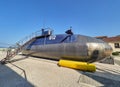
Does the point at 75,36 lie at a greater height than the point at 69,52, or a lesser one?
greater

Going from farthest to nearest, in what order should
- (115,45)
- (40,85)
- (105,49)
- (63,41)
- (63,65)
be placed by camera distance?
(115,45)
(63,41)
(105,49)
(63,65)
(40,85)

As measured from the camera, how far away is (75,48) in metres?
10.4

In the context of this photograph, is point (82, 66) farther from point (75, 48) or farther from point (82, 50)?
point (75, 48)

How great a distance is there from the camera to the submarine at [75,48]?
9992 millimetres

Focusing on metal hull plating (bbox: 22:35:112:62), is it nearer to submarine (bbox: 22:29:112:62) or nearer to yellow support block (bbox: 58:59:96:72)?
submarine (bbox: 22:29:112:62)

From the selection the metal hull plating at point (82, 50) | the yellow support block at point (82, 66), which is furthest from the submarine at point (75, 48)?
the yellow support block at point (82, 66)

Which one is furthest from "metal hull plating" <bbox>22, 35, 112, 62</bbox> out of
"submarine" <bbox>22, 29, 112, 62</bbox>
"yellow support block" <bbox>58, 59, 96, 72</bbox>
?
"yellow support block" <bbox>58, 59, 96, 72</bbox>

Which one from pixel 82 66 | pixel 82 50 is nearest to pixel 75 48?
pixel 82 50

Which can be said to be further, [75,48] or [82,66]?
[75,48]

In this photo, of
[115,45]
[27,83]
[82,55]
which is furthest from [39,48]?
[115,45]

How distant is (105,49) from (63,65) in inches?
169

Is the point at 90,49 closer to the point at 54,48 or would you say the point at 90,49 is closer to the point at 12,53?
the point at 54,48

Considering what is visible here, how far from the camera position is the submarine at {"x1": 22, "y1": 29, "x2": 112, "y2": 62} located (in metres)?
9.99

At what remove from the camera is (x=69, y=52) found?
10875 millimetres
